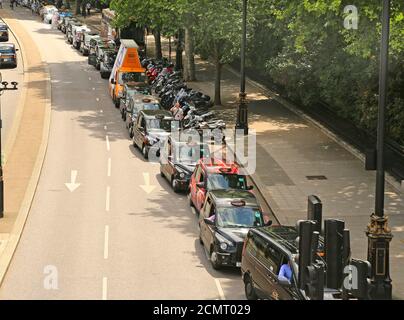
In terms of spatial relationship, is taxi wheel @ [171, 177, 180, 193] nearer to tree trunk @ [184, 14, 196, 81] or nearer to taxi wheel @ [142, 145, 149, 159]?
taxi wheel @ [142, 145, 149, 159]

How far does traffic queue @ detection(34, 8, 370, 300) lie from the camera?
19859 mm

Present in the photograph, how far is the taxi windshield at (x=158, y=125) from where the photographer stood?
39781 mm

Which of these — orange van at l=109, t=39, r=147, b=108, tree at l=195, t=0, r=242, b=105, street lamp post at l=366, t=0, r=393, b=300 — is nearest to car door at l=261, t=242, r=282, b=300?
street lamp post at l=366, t=0, r=393, b=300

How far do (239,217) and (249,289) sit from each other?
422cm

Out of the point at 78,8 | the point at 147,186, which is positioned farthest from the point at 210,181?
the point at 78,8

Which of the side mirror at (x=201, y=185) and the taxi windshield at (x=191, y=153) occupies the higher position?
the taxi windshield at (x=191, y=153)

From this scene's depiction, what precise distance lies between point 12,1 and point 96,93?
66.3 meters

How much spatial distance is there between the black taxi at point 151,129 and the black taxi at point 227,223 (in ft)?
38.2

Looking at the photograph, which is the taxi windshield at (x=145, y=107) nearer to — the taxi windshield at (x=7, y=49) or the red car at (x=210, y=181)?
the red car at (x=210, y=181)

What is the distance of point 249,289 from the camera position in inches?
867

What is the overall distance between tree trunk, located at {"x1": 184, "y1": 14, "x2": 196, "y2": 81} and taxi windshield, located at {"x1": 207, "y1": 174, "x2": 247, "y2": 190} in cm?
2404

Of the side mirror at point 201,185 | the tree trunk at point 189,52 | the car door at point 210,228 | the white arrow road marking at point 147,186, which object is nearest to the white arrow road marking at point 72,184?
the white arrow road marking at point 147,186

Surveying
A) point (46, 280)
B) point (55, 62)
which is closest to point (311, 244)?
point (46, 280)

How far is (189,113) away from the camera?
45.5m
